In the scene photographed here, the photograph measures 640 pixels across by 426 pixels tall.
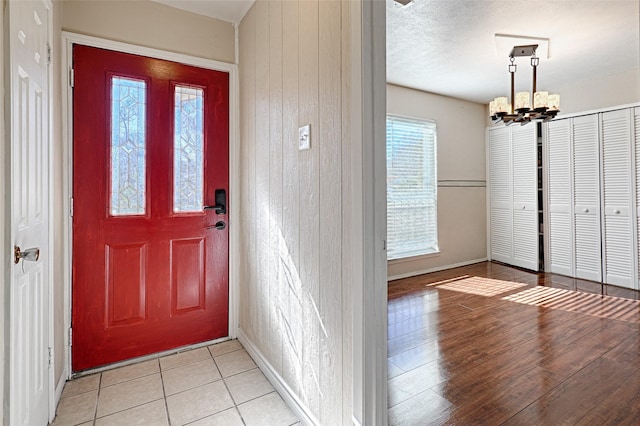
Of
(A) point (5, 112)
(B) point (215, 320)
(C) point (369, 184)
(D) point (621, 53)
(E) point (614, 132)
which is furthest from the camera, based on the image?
(E) point (614, 132)

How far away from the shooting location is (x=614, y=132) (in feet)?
12.9

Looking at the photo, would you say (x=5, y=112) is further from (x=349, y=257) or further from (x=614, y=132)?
(x=614, y=132)

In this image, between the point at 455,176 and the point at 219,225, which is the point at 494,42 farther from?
the point at 219,225

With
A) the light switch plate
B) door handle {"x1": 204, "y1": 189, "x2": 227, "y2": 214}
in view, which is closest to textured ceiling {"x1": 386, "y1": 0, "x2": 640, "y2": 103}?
the light switch plate

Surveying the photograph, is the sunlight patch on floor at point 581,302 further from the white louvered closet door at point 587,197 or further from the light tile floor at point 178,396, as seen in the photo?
the light tile floor at point 178,396

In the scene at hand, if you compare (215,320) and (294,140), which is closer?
(294,140)

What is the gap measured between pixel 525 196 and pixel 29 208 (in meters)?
5.56

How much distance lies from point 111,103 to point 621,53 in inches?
193

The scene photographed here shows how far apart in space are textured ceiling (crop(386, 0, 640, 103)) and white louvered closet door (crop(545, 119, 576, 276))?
0.72 metres

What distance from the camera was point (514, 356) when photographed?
2312 millimetres

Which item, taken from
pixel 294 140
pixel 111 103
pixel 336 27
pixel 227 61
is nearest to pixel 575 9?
pixel 336 27

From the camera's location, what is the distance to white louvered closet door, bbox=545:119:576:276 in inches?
173

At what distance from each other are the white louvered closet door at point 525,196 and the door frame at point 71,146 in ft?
14.3

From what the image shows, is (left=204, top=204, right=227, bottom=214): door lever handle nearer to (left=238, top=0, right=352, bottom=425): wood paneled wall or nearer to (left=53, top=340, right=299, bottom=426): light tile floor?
(left=238, top=0, right=352, bottom=425): wood paneled wall
